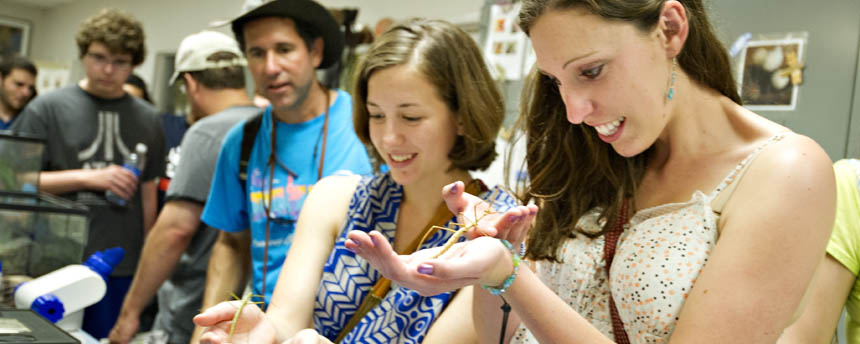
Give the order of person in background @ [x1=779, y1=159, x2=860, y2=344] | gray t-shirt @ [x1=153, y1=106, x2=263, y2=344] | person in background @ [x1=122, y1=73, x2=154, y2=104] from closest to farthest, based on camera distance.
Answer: person in background @ [x1=779, y1=159, x2=860, y2=344], gray t-shirt @ [x1=153, y1=106, x2=263, y2=344], person in background @ [x1=122, y1=73, x2=154, y2=104]

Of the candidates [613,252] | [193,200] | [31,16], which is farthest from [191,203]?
[31,16]

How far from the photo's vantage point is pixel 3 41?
8930mm

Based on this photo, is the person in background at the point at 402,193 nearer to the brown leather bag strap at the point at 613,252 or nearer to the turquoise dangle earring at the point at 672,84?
the brown leather bag strap at the point at 613,252

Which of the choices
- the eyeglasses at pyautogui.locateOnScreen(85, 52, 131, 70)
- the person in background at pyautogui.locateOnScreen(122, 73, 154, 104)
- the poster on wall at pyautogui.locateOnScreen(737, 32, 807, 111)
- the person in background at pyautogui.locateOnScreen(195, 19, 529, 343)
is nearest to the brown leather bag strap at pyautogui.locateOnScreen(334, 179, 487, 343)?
the person in background at pyautogui.locateOnScreen(195, 19, 529, 343)

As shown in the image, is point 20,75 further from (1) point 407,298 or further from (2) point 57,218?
(1) point 407,298

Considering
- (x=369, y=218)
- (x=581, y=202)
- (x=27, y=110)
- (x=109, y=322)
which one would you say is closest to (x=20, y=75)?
(x=27, y=110)

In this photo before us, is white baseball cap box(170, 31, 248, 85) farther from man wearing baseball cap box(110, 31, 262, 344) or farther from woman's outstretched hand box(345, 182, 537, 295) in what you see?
woman's outstretched hand box(345, 182, 537, 295)

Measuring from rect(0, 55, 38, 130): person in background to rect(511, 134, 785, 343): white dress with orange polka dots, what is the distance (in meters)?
4.47

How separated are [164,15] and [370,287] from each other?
21.6 ft

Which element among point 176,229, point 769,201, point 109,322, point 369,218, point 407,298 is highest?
point 769,201

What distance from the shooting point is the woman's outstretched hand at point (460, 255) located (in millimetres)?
773

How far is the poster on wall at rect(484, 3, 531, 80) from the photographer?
2553 mm

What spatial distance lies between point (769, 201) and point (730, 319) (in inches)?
6.4

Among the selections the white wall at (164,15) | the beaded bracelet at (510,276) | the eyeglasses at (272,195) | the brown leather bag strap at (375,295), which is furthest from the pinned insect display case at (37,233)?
the white wall at (164,15)
